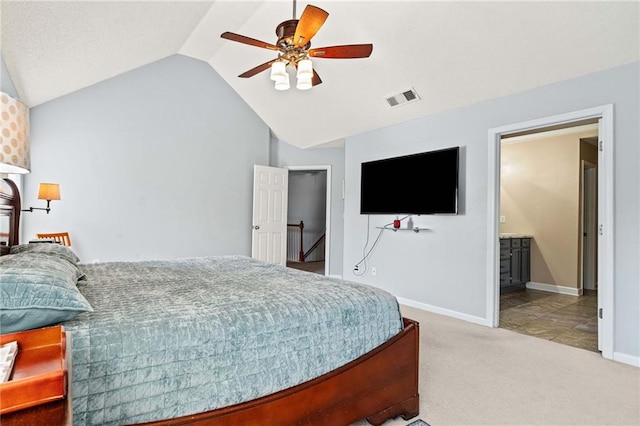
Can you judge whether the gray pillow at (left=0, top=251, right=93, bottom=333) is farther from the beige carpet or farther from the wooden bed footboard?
the beige carpet

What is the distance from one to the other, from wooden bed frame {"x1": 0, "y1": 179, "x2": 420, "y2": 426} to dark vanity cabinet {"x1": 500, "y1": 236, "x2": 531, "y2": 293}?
12.6 feet

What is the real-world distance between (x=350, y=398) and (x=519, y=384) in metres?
1.34

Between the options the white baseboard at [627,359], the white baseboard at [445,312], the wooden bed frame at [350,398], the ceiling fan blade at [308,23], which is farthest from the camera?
the white baseboard at [445,312]

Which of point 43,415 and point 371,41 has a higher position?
point 371,41

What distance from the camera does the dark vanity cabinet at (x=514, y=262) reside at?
5.11 m

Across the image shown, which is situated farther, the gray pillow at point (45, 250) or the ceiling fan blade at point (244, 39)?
the ceiling fan blade at point (244, 39)

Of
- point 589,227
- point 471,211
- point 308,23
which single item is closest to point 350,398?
point 308,23

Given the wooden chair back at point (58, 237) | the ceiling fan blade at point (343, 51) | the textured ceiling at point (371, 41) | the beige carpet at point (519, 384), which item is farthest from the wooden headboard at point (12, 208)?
the beige carpet at point (519, 384)

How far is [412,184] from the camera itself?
4246mm

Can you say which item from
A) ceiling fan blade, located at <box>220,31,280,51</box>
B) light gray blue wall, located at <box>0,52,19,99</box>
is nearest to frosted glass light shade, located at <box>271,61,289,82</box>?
ceiling fan blade, located at <box>220,31,280,51</box>

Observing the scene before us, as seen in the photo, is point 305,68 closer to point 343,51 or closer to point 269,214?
point 343,51

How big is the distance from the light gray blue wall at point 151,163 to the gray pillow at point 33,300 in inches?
141

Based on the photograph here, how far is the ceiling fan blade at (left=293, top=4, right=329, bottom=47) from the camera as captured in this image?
218 cm

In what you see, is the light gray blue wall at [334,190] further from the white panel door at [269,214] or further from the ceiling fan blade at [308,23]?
the ceiling fan blade at [308,23]
